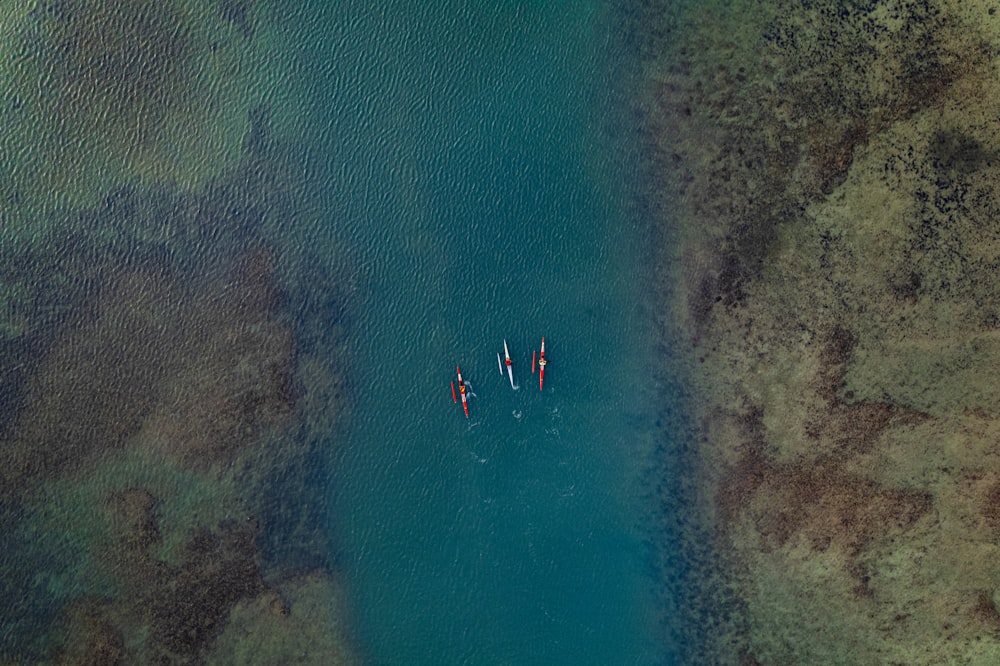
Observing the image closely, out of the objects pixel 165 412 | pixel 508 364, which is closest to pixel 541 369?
pixel 508 364

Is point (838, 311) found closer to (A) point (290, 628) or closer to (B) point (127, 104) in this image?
(A) point (290, 628)

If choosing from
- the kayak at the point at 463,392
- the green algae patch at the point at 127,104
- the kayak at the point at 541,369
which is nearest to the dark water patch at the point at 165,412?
the green algae patch at the point at 127,104

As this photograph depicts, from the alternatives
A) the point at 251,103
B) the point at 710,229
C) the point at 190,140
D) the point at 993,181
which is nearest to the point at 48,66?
the point at 190,140

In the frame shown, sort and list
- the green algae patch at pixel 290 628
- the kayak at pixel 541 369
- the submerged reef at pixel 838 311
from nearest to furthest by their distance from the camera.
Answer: the submerged reef at pixel 838 311, the kayak at pixel 541 369, the green algae patch at pixel 290 628

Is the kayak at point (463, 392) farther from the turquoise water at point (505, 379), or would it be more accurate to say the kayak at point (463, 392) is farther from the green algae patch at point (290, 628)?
the green algae patch at point (290, 628)

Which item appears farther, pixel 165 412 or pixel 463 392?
pixel 165 412

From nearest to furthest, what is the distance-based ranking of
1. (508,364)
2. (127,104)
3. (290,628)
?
1. (508,364)
2. (290,628)
3. (127,104)
